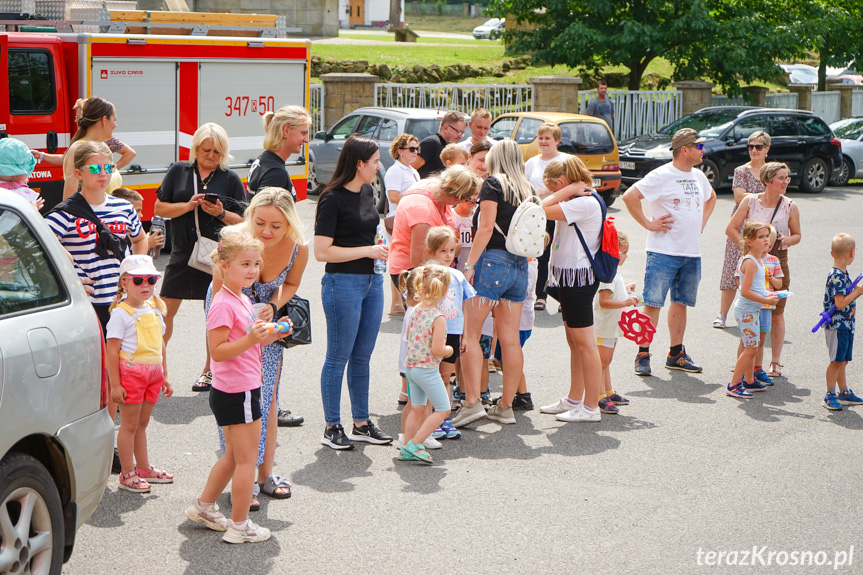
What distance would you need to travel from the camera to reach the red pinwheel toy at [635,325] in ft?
24.9

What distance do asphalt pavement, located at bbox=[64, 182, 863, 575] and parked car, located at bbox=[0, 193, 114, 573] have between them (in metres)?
0.56

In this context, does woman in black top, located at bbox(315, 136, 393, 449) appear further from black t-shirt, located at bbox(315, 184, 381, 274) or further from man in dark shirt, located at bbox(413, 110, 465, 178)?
man in dark shirt, located at bbox(413, 110, 465, 178)

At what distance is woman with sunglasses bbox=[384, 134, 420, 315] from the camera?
8773 mm

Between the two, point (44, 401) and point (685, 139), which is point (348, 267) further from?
point (685, 139)

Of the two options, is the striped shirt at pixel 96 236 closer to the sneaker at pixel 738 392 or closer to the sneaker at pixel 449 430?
the sneaker at pixel 449 430

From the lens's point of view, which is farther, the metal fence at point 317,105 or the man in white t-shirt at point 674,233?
the metal fence at point 317,105

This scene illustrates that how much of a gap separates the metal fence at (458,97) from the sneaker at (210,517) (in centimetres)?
1765

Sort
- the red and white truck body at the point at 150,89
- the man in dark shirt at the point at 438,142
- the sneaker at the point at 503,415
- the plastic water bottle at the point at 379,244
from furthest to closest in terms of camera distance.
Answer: the red and white truck body at the point at 150,89 → the man in dark shirt at the point at 438,142 → the sneaker at the point at 503,415 → the plastic water bottle at the point at 379,244

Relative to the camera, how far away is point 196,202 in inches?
263

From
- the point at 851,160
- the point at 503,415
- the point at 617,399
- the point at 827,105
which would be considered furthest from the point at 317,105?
the point at 827,105

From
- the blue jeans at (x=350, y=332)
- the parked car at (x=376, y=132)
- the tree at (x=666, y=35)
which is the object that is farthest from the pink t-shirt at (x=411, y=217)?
the tree at (x=666, y=35)

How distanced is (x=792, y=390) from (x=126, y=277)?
17.0 ft

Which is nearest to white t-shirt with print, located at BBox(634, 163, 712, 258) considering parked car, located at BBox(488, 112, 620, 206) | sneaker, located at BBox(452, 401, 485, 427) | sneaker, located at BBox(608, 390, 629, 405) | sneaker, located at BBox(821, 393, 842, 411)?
sneaker, located at BBox(608, 390, 629, 405)

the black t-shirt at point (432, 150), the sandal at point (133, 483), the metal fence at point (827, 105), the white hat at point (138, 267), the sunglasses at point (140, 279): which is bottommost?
the sandal at point (133, 483)
